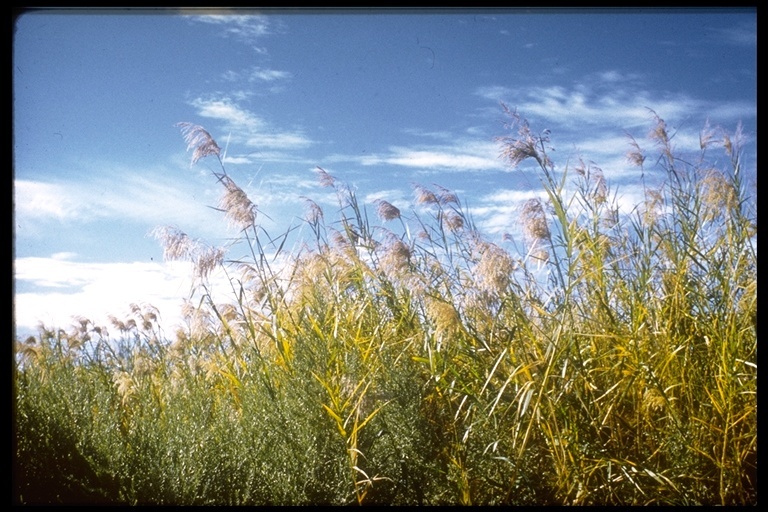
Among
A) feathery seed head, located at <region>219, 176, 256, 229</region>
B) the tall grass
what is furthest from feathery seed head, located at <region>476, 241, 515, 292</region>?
feathery seed head, located at <region>219, 176, 256, 229</region>

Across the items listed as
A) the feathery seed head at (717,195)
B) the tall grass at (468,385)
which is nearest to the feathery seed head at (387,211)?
the tall grass at (468,385)

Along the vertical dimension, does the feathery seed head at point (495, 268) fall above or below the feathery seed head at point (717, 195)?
below

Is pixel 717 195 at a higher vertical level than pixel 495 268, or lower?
higher

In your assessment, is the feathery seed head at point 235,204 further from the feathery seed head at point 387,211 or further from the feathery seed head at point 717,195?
the feathery seed head at point 717,195

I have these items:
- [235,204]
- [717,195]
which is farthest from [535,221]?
[235,204]

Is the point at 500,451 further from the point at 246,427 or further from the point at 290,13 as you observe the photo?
the point at 290,13

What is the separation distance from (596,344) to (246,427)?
137cm

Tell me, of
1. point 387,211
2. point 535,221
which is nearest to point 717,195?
point 535,221

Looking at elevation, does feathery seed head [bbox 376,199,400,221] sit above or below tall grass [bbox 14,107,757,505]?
above

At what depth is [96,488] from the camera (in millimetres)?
2533

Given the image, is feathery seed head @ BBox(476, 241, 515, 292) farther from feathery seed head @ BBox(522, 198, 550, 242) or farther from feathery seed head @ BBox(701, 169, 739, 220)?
feathery seed head @ BBox(701, 169, 739, 220)

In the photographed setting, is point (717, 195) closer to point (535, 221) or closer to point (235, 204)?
point (535, 221)
